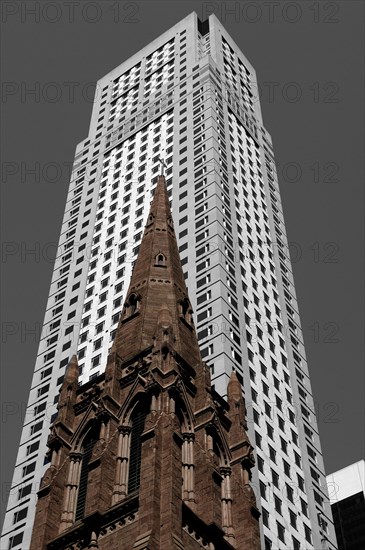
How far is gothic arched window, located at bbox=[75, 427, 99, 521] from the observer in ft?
133

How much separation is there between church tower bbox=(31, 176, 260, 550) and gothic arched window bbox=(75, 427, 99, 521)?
0.05 metres

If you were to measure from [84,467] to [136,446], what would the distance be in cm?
269

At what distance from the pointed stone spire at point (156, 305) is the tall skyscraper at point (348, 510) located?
246ft

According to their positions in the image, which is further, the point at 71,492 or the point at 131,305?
the point at 131,305

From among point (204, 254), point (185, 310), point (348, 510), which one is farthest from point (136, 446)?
point (348, 510)

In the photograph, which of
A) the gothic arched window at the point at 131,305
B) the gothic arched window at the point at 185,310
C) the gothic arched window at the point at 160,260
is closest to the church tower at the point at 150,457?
the gothic arched window at the point at 185,310

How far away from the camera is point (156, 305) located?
5106 cm

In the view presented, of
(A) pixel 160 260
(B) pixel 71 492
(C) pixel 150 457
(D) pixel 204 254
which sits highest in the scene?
(D) pixel 204 254

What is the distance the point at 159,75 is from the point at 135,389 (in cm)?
8865

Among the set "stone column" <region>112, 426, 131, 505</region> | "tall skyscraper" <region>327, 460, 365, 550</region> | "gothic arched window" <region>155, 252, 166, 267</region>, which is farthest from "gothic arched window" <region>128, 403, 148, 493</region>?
"tall skyscraper" <region>327, 460, 365, 550</region>

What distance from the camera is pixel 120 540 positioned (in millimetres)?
36250

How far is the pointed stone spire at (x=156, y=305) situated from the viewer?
4788cm

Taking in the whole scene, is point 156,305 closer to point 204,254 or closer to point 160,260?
point 160,260

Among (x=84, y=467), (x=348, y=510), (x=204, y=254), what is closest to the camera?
(x=84, y=467)
